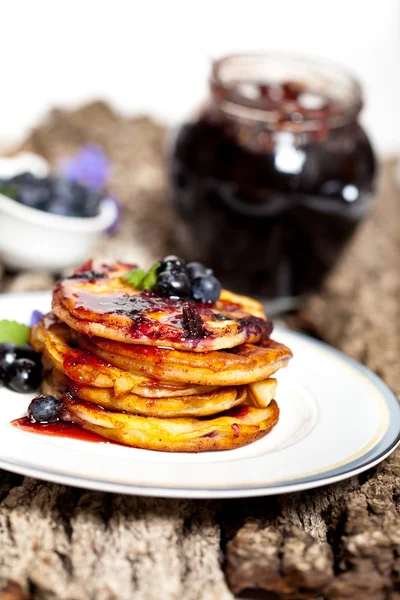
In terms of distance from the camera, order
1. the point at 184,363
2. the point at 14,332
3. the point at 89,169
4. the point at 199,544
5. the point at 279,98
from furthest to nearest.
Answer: the point at 89,169 → the point at 279,98 → the point at 14,332 → the point at 184,363 → the point at 199,544

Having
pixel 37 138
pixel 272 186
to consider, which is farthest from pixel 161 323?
pixel 37 138

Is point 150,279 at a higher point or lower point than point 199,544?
higher

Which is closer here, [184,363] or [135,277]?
[184,363]

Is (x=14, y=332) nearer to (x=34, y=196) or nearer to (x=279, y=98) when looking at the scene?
(x=34, y=196)

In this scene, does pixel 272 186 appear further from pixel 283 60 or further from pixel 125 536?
pixel 125 536

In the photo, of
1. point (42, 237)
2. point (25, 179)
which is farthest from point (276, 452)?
point (25, 179)

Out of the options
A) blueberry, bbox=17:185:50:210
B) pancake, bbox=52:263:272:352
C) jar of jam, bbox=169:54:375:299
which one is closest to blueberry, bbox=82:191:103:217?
blueberry, bbox=17:185:50:210

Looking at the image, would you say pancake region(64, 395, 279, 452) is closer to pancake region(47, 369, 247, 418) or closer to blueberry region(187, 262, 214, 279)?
pancake region(47, 369, 247, 418)
